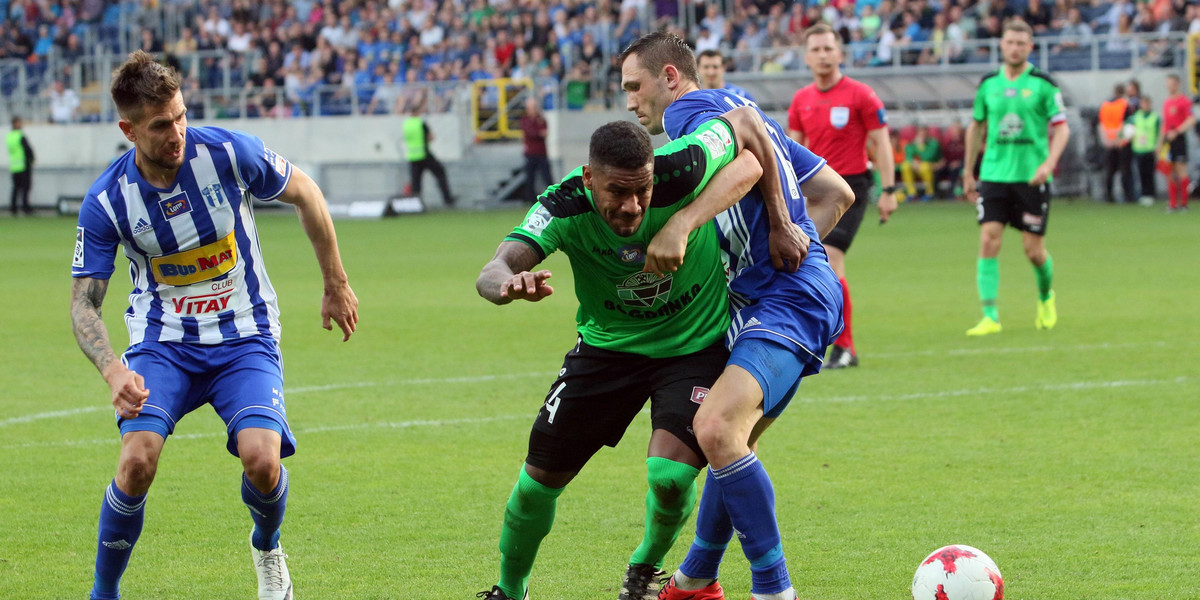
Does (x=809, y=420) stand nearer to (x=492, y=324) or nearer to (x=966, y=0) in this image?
(x=492, y=324)

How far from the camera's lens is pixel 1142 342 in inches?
406

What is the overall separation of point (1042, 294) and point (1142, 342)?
0.98 m

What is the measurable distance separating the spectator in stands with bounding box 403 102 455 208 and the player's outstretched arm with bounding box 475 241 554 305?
25015 millimetres

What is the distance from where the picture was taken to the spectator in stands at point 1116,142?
2520cm

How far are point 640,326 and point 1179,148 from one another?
21.7 meters

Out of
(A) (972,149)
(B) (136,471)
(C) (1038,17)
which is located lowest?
(B) (136,471)

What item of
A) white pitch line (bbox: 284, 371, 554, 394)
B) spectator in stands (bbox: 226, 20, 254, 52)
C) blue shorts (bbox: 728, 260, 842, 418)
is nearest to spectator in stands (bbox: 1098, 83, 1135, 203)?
white pitch line (bbox: 284, 371, 554, 394)

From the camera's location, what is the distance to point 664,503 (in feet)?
14.9

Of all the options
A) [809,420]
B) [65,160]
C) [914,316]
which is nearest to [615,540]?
[809,420]

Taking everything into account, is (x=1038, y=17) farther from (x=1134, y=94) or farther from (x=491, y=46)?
(x=491, y=46)

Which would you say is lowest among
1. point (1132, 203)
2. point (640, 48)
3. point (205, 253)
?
point (1132, 203)

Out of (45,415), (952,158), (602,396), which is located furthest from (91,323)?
(952,158)

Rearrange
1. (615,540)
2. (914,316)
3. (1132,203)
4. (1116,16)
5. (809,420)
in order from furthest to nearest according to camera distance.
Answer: (1116,16) < (1132,203) < (914,316) < (809,420) < (615,540)

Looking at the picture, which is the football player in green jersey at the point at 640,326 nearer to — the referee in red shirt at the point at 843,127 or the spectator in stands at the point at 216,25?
the referee in red shirt at the point at 843,127
